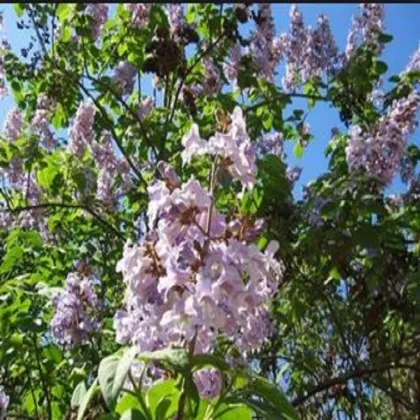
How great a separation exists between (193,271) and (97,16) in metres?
4.08

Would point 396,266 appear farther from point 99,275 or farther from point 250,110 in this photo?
point 99,275

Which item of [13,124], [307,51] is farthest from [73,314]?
[13,124]

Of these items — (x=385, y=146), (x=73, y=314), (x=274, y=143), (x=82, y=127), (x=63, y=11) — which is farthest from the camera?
(x=274, y=143)

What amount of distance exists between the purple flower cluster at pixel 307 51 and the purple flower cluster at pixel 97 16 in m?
1.51

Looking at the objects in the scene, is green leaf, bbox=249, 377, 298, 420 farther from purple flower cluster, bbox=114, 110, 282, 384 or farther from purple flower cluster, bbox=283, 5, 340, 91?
purple flower cluster, bbox=283, 5, 340, 91

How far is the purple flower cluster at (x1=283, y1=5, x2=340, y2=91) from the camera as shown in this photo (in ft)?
20.0

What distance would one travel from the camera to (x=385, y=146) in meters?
3.40

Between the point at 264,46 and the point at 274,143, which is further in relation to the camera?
the point at 274,143

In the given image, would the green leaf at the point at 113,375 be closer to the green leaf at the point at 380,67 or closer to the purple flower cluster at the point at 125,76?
the green leaf at the point at 380,67

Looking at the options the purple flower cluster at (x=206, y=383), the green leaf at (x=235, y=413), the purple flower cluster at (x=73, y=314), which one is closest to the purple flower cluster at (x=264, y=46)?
the purple flower cluster at (x=73, y=314)

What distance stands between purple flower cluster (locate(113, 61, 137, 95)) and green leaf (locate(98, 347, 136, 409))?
12.7ft

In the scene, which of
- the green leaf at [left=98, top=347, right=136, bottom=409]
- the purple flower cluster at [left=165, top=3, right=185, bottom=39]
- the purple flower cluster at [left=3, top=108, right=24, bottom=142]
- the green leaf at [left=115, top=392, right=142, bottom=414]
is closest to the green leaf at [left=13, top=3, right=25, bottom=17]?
the purple flower cluster at [left=165, top=3, right=185, bottom=39]

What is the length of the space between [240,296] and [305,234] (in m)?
2.01

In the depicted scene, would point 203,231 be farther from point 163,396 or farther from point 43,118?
point 43,118
